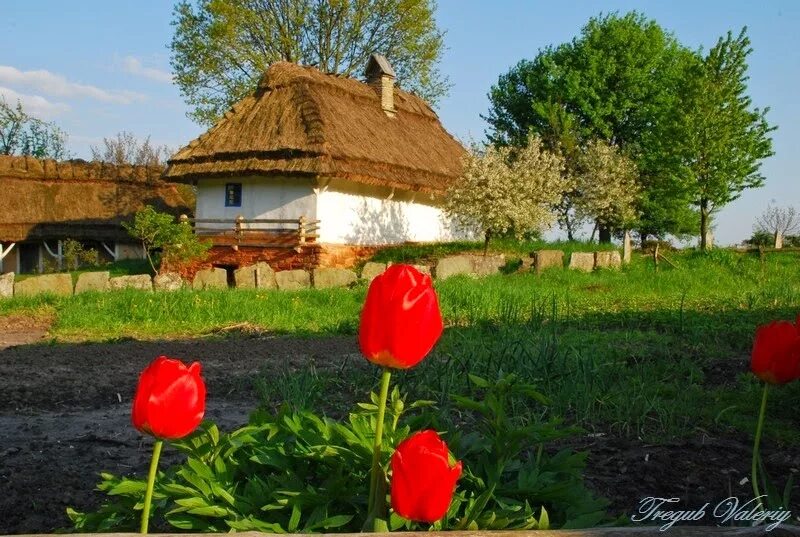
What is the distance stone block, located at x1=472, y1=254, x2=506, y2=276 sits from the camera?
1783 cm

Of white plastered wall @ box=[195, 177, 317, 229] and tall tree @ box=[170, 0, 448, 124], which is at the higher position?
tall tree @ box=[170, 0, 448, 124]

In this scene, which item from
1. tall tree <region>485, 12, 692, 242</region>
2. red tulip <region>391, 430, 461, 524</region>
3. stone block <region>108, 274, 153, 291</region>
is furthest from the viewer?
tall tree <region>485, 12, 692, 242</region>

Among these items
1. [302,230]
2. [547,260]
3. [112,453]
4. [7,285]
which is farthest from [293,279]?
[112,453]

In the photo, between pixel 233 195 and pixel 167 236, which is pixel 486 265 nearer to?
pixel 167 236

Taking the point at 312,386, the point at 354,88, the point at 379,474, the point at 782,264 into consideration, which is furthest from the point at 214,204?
the point at 379,474

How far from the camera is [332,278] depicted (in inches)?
672

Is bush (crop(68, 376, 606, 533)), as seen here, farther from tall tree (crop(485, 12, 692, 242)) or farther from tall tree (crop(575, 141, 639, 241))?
tall tree (crop(485, 12, 692, 242))

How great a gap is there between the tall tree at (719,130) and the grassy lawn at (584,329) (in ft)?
19.3

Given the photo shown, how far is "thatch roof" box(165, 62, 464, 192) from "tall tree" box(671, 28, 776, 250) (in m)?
7.72

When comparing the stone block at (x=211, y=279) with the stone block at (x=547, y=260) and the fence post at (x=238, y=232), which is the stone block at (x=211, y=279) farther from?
the stone block at (x=547, y=260)

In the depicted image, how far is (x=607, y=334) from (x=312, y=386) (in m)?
4.26

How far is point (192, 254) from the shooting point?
21.4 metres

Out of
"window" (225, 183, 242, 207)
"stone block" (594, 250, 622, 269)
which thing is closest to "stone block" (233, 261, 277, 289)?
"window" (225, 183, 242, 207)

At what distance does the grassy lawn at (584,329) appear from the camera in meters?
4.16
